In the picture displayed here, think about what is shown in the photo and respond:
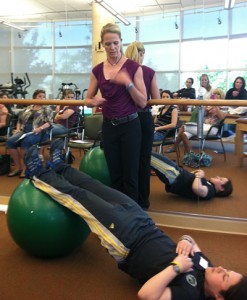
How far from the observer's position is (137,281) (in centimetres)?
202

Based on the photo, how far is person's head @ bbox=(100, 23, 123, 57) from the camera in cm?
222

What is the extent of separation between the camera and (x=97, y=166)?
3.07 m

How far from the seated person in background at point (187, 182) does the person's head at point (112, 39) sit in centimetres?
117

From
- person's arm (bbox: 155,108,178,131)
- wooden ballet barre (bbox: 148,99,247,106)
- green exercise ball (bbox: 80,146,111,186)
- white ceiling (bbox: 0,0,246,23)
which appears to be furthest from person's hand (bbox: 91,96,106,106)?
white ceiling (bbox: 0,0,246,23)

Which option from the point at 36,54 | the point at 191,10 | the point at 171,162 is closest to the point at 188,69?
the point at 191,10

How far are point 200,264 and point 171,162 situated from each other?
60.8 inches

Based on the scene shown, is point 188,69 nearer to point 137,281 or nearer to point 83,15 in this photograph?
point 83,15

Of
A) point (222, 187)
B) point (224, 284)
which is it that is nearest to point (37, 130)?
point (222, 187)

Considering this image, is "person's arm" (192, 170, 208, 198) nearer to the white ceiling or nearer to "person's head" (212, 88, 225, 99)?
"person's head" (212, 88, 225, 99)

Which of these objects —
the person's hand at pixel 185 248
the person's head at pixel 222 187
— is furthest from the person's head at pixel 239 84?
the person's hand at pixel 185 248

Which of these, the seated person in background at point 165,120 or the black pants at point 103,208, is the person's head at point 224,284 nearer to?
the black pants at point 103,208

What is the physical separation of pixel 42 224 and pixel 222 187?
70.5 inches

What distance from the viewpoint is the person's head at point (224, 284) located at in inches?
56.2

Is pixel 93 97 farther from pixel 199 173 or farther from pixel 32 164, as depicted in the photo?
pixel 199 173
